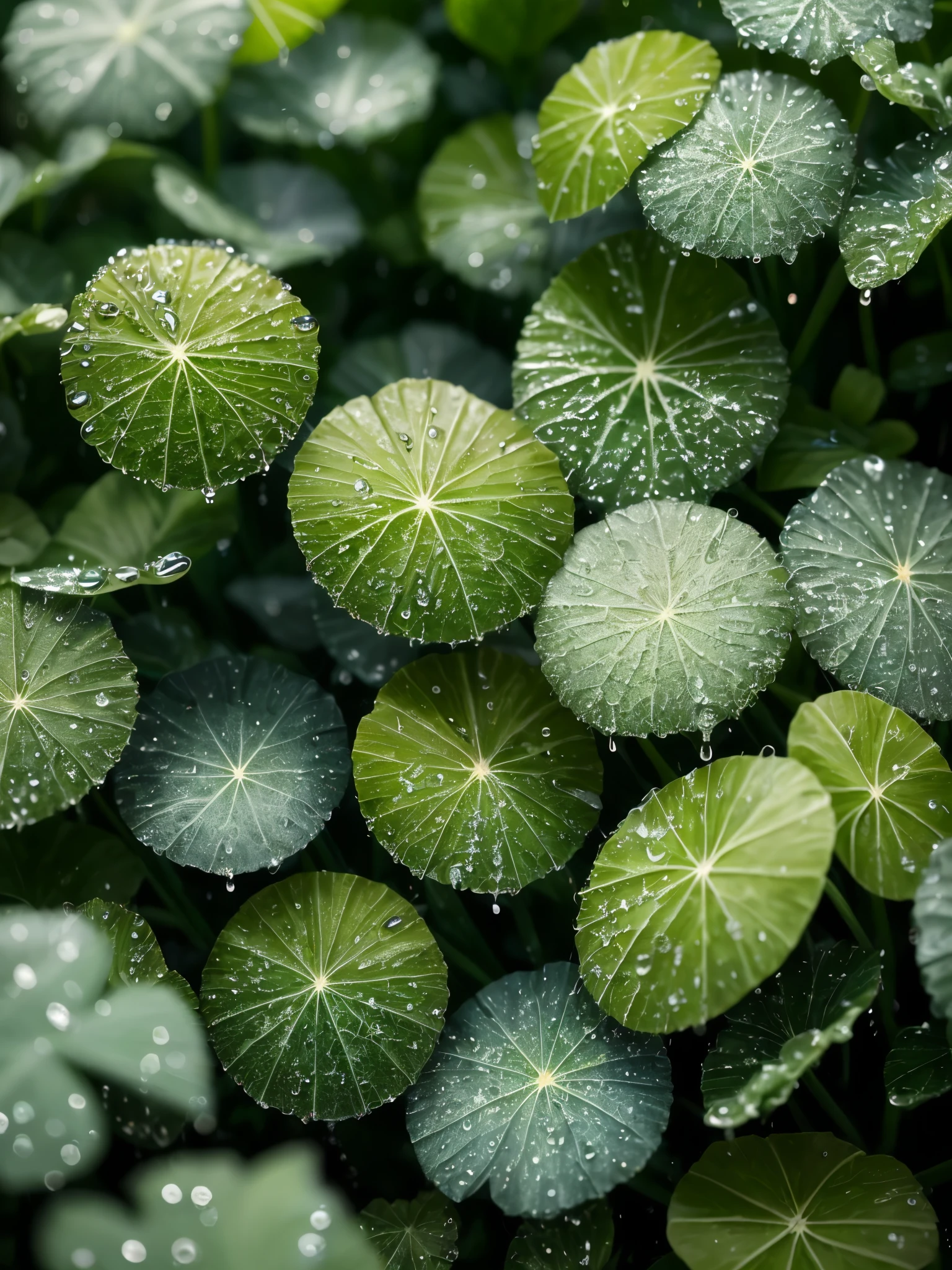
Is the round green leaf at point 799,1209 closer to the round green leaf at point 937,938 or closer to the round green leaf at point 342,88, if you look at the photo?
the round green leaf at point 937,938

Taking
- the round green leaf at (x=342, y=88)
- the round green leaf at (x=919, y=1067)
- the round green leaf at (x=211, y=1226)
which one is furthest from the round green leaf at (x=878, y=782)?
the round green leaf at (x=342, y=88)

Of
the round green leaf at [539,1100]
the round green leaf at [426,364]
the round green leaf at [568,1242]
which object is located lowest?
the round green leaf at [568,1242]

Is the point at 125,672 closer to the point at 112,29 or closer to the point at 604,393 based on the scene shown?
the point at 604,393

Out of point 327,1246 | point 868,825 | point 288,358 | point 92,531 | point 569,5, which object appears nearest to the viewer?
point 327,1246

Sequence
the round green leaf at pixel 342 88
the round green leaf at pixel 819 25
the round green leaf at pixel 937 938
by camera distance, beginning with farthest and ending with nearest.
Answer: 1. the round green leaf at pixel 342 88
2. the round green leaf at pixel 819 25
3. the round green leaf at pixel 937 938

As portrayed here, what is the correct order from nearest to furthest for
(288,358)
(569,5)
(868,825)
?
(868,825) < (288,358) < (569,5)

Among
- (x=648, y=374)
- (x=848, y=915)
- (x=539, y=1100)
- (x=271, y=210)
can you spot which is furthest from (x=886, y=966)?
(x=271, y=210)

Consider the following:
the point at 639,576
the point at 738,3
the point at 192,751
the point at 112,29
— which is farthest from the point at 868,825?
the point at 112,29
